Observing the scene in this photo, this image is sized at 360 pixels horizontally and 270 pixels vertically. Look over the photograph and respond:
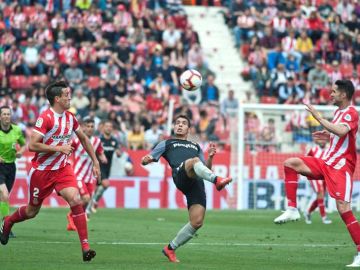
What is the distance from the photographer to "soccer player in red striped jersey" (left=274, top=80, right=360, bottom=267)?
1429 centimetres

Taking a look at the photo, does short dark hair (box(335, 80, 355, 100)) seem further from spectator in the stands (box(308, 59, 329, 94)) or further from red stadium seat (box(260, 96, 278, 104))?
spectator in the stands (box(308, 59, 329, 94))

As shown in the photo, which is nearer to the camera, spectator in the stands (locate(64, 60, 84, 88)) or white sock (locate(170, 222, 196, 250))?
white sock (locate(170, 222, 196, 250))

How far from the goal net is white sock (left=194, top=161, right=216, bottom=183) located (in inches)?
698

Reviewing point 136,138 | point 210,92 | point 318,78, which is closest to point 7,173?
point 136,138

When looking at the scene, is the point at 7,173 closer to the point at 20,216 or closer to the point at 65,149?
the point at 20,216

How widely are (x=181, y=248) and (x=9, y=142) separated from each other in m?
4.59

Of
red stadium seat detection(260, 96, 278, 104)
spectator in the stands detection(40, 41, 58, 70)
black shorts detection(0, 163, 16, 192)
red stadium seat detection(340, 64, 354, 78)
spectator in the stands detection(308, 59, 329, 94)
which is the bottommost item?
black shorts detection(0, 163, 16, 192)

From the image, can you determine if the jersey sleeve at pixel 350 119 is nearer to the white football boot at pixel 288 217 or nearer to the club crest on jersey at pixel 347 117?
the club crest on jersey at pixel 347 117

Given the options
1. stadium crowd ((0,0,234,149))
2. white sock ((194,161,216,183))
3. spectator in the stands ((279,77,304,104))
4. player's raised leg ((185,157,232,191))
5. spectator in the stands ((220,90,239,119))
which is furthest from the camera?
spectator in the stands ((279,77,304,104))

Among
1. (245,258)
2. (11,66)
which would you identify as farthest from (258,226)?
(11,66)

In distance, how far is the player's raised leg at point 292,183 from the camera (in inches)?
570

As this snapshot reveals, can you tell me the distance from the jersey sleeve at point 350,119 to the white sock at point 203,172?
2052 mm

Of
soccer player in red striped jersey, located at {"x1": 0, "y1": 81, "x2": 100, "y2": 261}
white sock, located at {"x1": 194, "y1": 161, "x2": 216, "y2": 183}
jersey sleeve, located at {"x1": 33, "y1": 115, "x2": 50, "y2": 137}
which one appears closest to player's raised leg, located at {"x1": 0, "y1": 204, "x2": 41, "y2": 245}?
soccer player in red striped jersey, located at {"x1": 0, "y1": 81, "x2": 100, "y2": 261}

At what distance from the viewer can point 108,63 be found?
35156 millimetres
